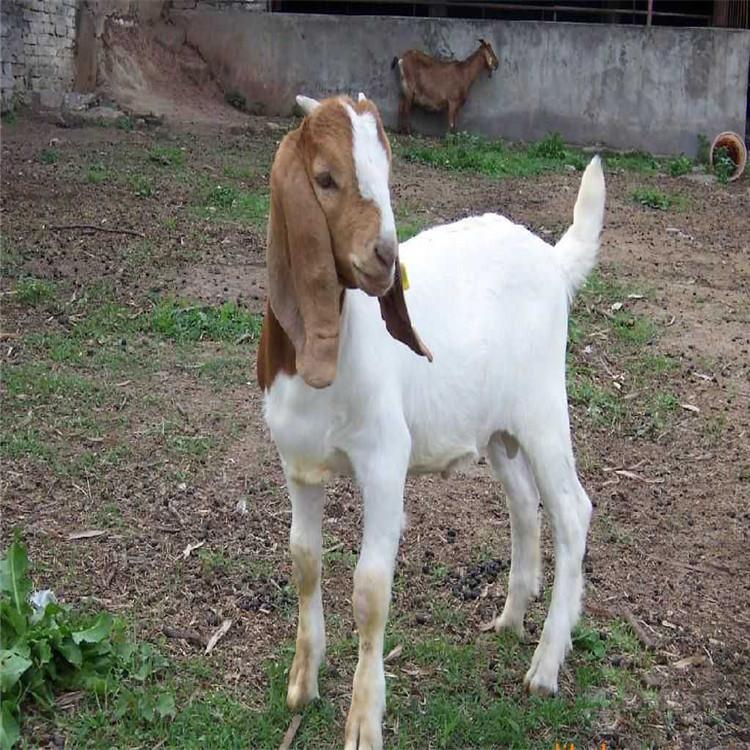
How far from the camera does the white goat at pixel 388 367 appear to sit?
8.02ft

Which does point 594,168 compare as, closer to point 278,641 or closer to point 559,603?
point 559,603

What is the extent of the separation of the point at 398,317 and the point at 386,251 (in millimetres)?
331

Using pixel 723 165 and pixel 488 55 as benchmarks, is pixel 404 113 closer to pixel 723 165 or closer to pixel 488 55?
pixel 488 55

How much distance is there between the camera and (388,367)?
9.34ft

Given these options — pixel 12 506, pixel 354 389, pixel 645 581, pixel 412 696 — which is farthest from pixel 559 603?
pixel 12 506

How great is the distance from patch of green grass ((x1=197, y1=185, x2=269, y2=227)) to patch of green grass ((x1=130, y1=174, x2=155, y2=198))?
0.41 meters

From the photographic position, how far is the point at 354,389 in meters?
2.73

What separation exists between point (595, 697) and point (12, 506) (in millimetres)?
2263

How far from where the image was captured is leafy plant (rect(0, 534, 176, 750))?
295 centimetres

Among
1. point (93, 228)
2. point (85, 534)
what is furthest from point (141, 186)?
point (85, 534)

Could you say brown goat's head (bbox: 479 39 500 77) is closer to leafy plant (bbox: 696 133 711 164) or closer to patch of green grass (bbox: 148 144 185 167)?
leafy plant (bbox: 696 133 711 164)

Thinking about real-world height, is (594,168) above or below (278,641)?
above

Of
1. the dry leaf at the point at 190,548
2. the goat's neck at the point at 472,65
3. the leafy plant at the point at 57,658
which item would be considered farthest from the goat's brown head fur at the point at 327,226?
the goat's neck at the point at 472,65

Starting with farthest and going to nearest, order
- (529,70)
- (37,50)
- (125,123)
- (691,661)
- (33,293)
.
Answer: (529,70) → (37,50) → (125,123) → (33,293) → (691,661)
